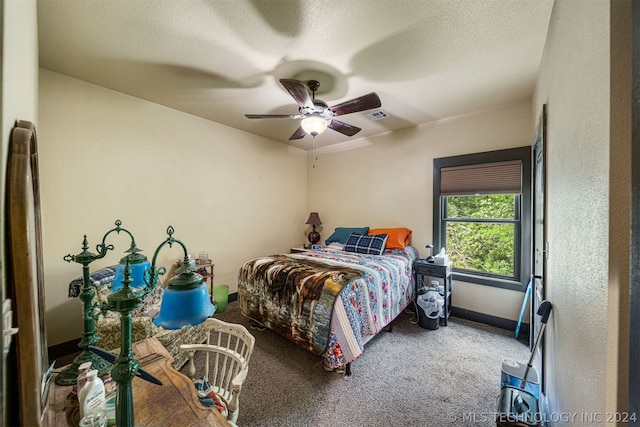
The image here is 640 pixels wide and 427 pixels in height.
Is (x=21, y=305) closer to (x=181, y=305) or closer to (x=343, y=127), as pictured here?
(x=181, y=305)

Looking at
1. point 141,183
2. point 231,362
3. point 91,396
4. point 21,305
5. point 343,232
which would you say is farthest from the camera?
point 343,232

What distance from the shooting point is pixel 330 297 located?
2.13 m

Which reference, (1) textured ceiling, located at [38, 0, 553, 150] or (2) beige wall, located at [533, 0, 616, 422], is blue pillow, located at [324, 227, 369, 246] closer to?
(1) textured ceiling, located at [38, 0, 553, 150]

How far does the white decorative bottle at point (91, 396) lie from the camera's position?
812mm

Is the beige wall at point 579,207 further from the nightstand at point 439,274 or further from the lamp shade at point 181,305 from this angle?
the nightstand at point 439,274

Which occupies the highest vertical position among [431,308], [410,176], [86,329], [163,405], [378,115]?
[378,115]

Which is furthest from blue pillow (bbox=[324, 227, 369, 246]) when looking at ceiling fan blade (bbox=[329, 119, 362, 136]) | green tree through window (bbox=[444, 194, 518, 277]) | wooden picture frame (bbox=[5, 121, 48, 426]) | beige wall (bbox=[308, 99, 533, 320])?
wooden picture frame (bbox=[5, 121, 48, 426])

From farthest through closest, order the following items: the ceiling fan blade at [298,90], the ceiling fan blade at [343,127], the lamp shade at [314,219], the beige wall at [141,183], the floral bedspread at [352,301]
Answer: the lamp shade at [314,219] → the ceiling fan blade at [343,127] → the beige wall at [141,183] → the floral bedspread at [352,301] → the ceiling fan blade at [298,90]

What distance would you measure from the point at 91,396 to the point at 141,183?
2.73m

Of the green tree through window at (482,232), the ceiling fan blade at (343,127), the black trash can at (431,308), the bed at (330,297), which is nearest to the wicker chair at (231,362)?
the bed at (330,297)

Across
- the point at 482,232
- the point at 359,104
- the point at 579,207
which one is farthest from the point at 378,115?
the point at 579,207

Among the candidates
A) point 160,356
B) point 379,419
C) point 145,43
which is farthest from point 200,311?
point 145,43

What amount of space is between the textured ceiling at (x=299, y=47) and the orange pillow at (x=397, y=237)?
5.79 feet

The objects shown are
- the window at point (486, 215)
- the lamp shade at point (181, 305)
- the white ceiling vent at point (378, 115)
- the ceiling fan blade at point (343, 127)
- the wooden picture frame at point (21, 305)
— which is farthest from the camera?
the white ceiling vent at point (378, 115)
